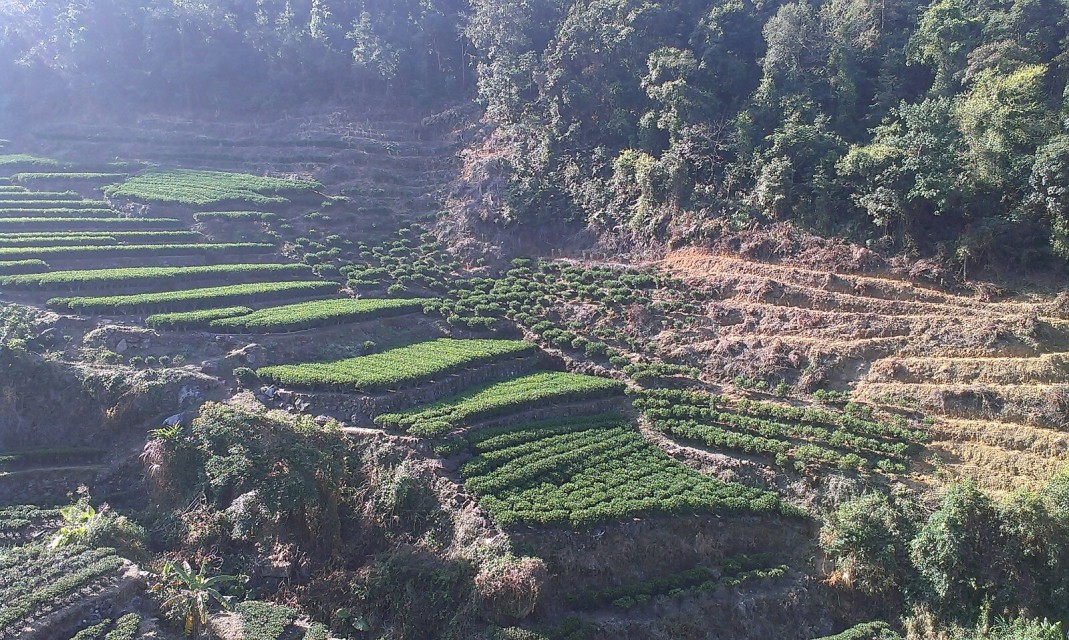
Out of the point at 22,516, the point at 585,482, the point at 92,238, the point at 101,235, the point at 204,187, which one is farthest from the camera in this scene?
the point at 204,187

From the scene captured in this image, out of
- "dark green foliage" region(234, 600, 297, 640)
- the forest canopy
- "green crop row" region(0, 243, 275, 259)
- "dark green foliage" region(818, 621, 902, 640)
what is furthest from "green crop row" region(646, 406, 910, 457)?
"green crop row" region(0, 243, 275, 259)

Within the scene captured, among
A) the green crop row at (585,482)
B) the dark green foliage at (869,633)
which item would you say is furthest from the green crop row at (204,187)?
the dark green foliage at (869,633)

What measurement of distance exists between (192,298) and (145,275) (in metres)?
3.88

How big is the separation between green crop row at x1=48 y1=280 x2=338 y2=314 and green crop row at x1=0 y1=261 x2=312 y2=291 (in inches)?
41.9

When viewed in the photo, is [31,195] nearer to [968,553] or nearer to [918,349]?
[918,349]

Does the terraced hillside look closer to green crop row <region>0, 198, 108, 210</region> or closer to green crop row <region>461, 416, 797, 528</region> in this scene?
green crop row <region>461, 416, 797, 528</region>

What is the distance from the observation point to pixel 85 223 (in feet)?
148

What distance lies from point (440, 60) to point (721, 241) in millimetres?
37246

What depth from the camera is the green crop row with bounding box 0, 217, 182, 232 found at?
4422cm

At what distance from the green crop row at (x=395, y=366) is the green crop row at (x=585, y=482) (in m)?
5.56

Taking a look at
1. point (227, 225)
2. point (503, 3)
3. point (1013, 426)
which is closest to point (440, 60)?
point (503, 3)

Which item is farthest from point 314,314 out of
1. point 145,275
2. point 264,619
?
point 264,619

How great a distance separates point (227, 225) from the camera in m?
46.4

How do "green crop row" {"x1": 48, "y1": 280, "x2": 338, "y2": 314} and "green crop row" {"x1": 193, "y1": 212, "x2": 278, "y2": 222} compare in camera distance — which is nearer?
"green crop row" {"x1": 48, "y1": 280, "x2": 338, "y2": 314}
